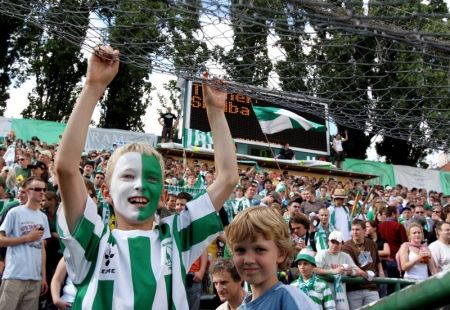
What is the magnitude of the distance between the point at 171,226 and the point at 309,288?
367 centimetres

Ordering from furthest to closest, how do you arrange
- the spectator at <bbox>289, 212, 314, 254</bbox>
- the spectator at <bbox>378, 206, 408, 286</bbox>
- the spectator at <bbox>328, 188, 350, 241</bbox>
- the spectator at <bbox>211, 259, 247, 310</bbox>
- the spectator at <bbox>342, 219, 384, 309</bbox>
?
the spectator at <bbox>328, 188, 350, 241</bbox>, the spectator at <bbox>378, 206, 408, 286</bbox>, the spectator at <bbox>289, 212, 314, 254</bbox>, the spectator at <bbox>342, 219, 384, 309</bbox>, the spectator at <bbox>211, 259, 247, 310</bbox>

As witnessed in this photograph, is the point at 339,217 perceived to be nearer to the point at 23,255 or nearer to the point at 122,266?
the point at 23,255

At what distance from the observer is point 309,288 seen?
20.1 feet

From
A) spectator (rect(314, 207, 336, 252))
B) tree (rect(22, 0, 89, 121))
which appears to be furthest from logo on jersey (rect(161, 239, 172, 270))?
tree (rect(22, 0, 89, 121))

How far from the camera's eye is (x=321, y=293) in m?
6.21

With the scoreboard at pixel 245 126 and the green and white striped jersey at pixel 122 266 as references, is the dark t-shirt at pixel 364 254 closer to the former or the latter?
the green and white striped jersey at pixel 122 266

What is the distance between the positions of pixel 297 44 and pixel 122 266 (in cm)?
221

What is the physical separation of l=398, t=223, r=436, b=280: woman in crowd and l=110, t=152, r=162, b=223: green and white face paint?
564 cm

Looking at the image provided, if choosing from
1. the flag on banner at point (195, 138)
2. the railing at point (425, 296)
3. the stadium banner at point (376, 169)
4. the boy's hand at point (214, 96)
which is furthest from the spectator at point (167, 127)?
the railing at point (425, 296)

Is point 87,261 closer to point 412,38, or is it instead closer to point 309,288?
point 412,38

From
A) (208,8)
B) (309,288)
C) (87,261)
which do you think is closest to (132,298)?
(87,261)

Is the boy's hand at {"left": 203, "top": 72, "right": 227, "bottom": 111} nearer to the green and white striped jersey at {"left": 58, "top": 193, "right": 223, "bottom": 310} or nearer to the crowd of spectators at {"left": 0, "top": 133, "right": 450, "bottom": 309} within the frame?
the green and white striped jersey at {"left": 58, "top": 193, "right": 223, "bottom": 310}

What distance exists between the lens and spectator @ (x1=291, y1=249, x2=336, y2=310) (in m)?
6.12

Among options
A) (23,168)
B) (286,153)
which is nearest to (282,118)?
(286,153)
